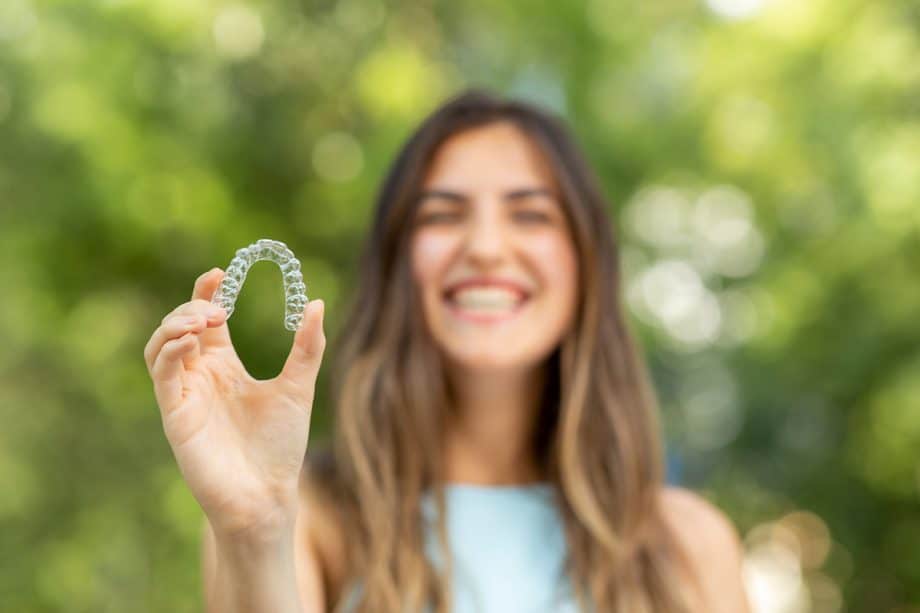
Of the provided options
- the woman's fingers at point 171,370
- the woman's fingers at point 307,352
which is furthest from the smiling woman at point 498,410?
the woman's fingers at point 171,370

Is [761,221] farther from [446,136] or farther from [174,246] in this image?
[446,136]

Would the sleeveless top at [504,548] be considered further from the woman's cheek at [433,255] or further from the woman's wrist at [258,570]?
the woman's wrist at [258,570]

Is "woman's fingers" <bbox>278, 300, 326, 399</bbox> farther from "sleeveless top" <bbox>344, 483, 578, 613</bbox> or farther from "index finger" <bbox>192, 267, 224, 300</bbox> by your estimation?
"sleeveless top" <bbox>344, 483, 578, 613</bbox>

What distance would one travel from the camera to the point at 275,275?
543cm

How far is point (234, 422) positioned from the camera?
1.61 metres

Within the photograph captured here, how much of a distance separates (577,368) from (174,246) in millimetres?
3178

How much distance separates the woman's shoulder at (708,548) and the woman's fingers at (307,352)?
4.77ft

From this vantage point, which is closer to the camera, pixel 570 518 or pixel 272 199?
pixel 570 518

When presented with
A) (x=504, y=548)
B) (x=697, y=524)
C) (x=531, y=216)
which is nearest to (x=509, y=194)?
(x=531, y=216)

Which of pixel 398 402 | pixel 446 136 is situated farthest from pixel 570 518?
pixel 446 136

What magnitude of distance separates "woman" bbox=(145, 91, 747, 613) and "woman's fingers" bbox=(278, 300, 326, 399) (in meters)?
0.94

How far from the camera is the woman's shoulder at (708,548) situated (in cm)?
272

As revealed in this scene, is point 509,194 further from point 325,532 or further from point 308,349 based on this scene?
point 308,349

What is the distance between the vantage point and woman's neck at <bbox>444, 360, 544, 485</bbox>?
2.73 metres
